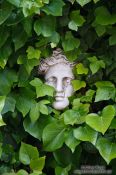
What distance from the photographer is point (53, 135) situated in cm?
143

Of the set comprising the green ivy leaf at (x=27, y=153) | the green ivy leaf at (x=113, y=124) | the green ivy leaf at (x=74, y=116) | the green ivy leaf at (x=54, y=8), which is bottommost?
the green ivy leaf at (x=27, y=153)

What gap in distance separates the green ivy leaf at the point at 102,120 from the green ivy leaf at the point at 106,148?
0.24ft

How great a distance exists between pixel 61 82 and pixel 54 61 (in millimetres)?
100

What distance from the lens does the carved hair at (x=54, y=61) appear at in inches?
58.7

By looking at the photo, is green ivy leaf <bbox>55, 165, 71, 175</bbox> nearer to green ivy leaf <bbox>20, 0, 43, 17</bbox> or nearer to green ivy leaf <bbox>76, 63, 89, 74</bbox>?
green ivy leaf <bbox>76, 63, 89, 74</bbox>

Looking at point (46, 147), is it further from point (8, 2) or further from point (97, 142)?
point (8, 2)

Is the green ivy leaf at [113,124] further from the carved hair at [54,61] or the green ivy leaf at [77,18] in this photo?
the green ivy leaf at [77,18]

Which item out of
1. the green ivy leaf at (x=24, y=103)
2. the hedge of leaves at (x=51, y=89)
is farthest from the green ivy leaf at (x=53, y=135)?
the green ivy leaf at (x=24, y=103)

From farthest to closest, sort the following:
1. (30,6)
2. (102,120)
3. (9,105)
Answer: (9,105), (102,120), (30,6)

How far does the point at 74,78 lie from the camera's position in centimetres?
150

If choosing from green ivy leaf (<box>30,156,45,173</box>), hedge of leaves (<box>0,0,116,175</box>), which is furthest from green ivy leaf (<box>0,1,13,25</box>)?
green ivy leaf (<box>30,156,45,173</box>)

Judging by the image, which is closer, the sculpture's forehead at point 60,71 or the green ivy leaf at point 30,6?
the green ivy leaf at point 30,6

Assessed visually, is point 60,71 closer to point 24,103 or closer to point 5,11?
point 24,103

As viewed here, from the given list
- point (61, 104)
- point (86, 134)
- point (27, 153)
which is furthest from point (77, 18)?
point (27, 153)
